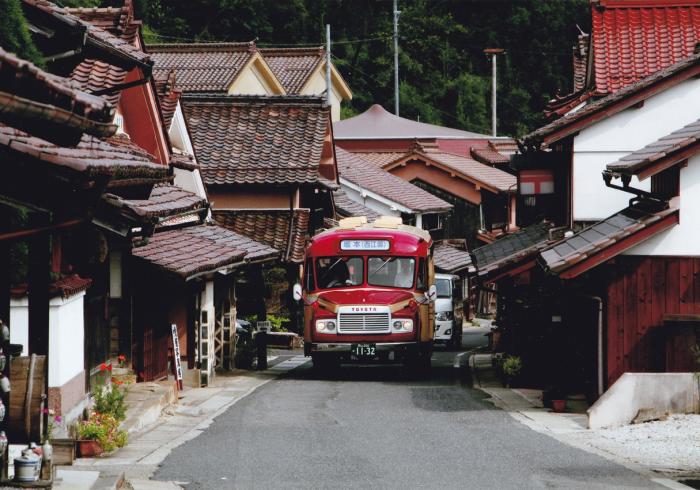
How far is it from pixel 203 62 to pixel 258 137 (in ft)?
48.8

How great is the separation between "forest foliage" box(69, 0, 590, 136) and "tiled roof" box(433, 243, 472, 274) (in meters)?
19.0

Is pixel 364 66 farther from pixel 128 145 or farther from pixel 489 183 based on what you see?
pixel 128 145

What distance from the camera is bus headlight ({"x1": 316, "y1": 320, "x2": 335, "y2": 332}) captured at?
25234 mm

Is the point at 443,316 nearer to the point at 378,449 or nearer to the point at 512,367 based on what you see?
the point at 512,367

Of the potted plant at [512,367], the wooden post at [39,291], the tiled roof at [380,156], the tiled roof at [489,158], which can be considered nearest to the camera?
the wooden post at [39,291]

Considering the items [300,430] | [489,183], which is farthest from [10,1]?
[489,183]

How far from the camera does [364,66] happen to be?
7188cm

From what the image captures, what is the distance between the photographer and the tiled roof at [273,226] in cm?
3441

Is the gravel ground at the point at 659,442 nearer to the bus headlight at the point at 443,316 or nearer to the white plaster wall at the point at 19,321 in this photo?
the white plaster wall at the point at 19,321

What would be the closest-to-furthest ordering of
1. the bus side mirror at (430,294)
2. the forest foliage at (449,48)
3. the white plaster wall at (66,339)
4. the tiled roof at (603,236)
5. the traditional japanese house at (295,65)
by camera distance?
the white plaster wall at (66,339) → the tiled roof at (603,236) → the bus side mirror at (430,294) → the traditional japanese house at (295,65) → the forest foliage at (449,48)

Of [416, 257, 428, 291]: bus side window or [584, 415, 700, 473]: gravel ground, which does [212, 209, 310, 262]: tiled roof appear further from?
[584, 415, 700, 473]: gravel ground

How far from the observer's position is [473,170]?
57125 millimetres

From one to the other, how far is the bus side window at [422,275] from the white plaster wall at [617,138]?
144 inches

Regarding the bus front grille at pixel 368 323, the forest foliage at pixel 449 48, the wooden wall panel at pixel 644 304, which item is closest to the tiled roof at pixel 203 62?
the forest foliage at pixel 449 48
